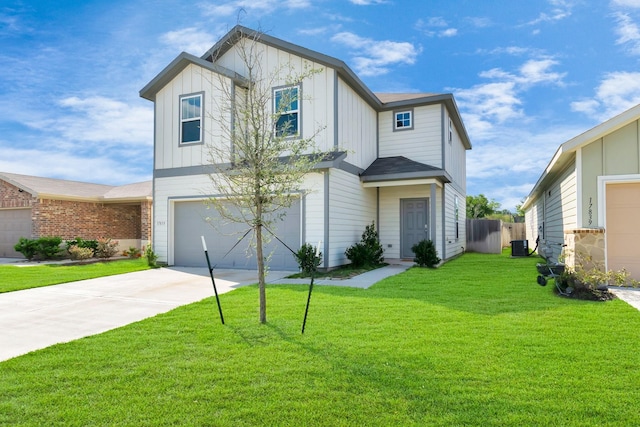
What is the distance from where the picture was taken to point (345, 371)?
12.2 ft

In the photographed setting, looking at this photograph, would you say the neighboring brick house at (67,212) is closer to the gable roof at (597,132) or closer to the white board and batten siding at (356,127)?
the white board and batten siding at (356,127)

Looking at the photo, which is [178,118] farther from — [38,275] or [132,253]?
[132,253]

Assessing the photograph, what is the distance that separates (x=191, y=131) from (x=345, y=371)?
10.7 metres

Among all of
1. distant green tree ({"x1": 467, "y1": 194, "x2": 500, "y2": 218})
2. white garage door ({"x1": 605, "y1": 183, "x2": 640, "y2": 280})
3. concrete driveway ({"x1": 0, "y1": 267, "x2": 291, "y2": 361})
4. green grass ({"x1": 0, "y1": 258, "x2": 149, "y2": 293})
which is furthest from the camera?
distant green tree ({"x1": 467, "y1": 194, "x2": 500, "y2": 218})

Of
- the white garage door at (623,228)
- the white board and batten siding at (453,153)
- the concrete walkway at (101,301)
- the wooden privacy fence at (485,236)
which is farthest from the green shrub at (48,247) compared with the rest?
the wooden privacy fence at (485,236)

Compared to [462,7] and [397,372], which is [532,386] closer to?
[397,372]

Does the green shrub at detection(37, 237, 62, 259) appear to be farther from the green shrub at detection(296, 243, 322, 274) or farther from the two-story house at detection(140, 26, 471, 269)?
the green shrub at detection(296, 243, 322, 274)

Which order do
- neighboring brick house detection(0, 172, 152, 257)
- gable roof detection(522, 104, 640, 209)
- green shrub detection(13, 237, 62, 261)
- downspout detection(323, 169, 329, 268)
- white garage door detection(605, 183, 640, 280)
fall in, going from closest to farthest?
gable roof detection(522, 104, 640, 209)
white garage door detection(605, 183, 640, 280)
downspout detection(323, 169, 329, 268)
green shrub detection(13, 237, 62, 261)
neighboring brick house detection(0, 172, 152, 257)

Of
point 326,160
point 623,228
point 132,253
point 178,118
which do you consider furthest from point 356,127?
point 132,253

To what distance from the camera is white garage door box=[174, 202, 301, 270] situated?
11.4 metres

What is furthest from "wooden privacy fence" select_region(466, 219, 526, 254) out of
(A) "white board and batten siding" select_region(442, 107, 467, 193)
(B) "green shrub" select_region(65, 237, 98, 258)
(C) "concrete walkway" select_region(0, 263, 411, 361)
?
(B) "green shrub" select_region(65, 237, 98, 258)

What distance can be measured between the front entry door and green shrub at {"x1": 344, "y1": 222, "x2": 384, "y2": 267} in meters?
1.17

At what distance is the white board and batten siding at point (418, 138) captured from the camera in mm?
13906

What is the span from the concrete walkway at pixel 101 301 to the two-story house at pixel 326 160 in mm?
1473
